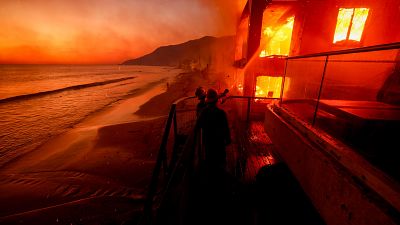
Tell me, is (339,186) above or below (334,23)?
below

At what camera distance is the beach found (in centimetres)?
499

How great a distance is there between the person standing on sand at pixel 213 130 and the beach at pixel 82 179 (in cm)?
286

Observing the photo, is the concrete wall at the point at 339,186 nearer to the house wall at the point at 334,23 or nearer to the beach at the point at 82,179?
the beach at the point at 82,179

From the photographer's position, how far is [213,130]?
3.49m

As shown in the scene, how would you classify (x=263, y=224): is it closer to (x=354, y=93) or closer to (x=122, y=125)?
(x=354, y=93)

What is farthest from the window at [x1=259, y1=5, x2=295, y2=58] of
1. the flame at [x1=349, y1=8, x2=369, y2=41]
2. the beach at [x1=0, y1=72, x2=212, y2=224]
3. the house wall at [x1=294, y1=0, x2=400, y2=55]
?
the beach at [x1=0, y1=72, x2=212, y2=224]

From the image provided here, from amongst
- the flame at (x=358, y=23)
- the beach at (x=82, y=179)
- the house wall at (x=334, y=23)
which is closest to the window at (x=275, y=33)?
the house wall at (x=334, y=23)

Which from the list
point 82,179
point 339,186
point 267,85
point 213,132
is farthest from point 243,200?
point 267,85

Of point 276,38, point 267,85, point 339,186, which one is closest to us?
point 339,186

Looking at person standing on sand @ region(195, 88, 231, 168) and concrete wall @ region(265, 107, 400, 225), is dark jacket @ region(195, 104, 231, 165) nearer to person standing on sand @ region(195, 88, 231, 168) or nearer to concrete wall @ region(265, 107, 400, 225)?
person standing on sand @ region(195, 88, 231, 168)

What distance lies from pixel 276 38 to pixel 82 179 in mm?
15378

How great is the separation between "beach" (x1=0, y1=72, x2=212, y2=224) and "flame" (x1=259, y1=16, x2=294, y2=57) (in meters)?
10.8

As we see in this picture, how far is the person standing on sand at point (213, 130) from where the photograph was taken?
342cm

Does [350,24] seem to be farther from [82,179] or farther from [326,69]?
[82,179]
